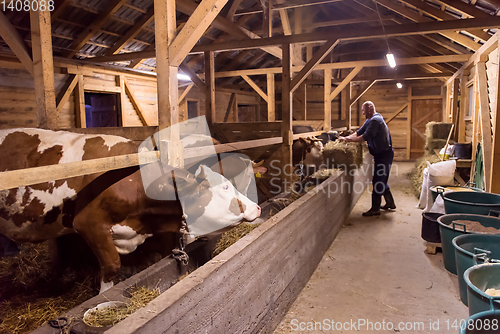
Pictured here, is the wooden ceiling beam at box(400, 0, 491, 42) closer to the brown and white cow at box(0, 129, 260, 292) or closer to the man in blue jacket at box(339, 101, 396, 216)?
the man in blue jacket at box(339, 101, 396, 216)

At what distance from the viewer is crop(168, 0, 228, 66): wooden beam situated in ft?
8.56

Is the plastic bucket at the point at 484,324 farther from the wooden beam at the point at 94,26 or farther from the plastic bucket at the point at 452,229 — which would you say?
the wooden beam at the point at 94,26

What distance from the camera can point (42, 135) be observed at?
3.20 m

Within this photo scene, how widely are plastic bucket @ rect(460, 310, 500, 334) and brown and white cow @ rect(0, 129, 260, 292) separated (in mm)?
1486

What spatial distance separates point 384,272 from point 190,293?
8.93 ft

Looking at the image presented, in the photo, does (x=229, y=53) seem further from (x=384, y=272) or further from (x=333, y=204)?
(x=384, y=272)

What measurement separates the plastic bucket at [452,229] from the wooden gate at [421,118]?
11.9m

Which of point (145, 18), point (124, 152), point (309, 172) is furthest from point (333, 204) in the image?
point (145, 18)

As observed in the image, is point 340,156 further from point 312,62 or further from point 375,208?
point 312,62

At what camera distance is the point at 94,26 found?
22.6 feet

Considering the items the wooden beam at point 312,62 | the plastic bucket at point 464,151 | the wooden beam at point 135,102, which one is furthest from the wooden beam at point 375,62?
the wooden beam at point 312,62

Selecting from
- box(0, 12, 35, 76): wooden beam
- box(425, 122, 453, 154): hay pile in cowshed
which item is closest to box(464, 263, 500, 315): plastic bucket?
box(0, 12, 35, 76): wooden beam

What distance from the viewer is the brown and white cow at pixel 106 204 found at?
2578 millimetres

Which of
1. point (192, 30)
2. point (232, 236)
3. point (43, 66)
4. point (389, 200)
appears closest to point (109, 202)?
point (232, 236)
